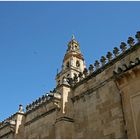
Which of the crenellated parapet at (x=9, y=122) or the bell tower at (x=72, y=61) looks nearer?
the crenellated parapet at (x=9, y=122)

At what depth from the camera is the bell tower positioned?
150 feet

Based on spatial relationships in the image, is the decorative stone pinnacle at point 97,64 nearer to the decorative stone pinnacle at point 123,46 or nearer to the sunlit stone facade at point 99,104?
the sunlit stone facade at point 99,104

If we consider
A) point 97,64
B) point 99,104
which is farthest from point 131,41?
point 99,104

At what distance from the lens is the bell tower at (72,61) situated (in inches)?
1797

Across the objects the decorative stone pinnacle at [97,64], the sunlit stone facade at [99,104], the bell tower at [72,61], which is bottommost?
the sunlit stone facade at [99,104]

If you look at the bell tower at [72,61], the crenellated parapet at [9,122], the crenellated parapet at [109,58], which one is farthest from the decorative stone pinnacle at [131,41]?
the bell tower at [72,61]

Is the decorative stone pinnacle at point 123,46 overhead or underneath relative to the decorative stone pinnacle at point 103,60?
overhead

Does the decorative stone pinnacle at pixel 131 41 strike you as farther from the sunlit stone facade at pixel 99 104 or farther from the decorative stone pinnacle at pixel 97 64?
the decorative stone pinnacle at pixel 97 64

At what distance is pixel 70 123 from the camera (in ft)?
44.7

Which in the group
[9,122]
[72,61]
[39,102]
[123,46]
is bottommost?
[9,122]

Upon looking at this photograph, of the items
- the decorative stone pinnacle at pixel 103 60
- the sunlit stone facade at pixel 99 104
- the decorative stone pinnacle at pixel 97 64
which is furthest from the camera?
the decorative stone pinnacle at pixel 97 64

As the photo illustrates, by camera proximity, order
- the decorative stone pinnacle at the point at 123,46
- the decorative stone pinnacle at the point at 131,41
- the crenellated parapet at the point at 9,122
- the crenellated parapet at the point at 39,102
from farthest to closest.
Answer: the crenellated parapet at the point at 9,122
the crenellated parapet at the point at 39,102
the decorative stone pinnacle at the point at 123,46
the decorative stone pinnacle at the point at 131,41

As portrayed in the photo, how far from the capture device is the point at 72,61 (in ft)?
152

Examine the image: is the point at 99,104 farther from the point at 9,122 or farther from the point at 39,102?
the point at 9,122
